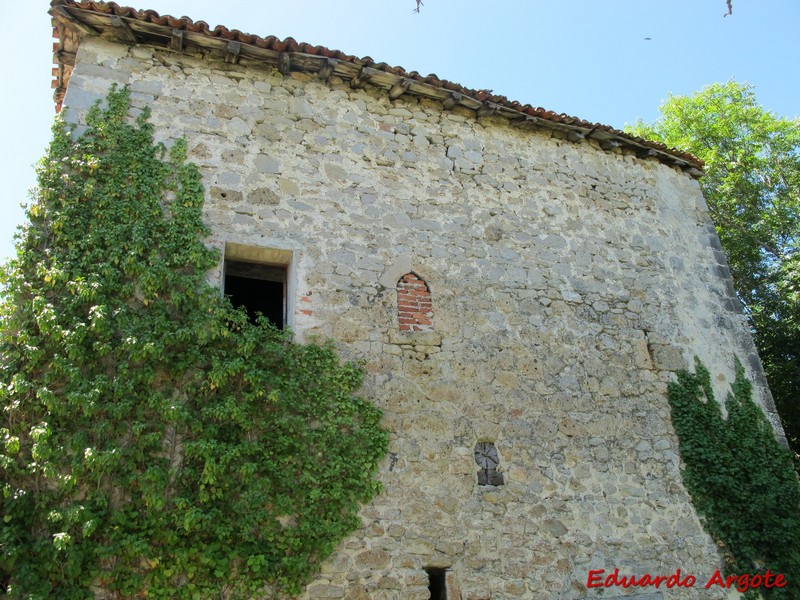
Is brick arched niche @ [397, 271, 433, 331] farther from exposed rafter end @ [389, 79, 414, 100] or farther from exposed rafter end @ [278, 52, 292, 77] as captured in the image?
exposed rafter end @ [278, 52, 292, 77]

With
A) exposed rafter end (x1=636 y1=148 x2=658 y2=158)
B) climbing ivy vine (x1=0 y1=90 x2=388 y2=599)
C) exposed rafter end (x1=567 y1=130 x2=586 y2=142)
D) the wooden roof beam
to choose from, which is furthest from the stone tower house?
exposed rafter end (x1=636 y1=148 x2=658 y2=158)

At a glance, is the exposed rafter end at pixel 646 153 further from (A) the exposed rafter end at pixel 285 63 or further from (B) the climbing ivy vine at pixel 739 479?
(A) the exposed rafter end at pixel 285 63

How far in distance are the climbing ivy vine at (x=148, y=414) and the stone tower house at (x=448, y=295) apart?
39 centimetres

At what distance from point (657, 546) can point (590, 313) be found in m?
2.51

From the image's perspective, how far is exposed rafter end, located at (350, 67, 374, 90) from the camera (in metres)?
7.14

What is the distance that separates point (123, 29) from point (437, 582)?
6.02 m

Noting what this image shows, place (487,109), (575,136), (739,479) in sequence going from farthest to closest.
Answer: (575,136) → (487,109) → (739,479)

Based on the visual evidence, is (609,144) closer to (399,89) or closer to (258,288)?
(399,89)

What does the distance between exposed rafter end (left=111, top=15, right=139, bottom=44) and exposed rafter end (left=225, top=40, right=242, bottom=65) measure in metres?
0.90

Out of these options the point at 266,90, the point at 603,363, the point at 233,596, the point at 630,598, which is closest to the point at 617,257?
the point at 603,363

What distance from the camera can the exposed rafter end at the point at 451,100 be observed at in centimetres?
752

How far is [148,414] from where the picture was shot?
5.04m

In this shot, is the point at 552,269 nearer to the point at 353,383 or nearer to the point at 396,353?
the point at 396,353

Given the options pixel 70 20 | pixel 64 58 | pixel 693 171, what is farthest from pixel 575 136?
pixel 64 58
